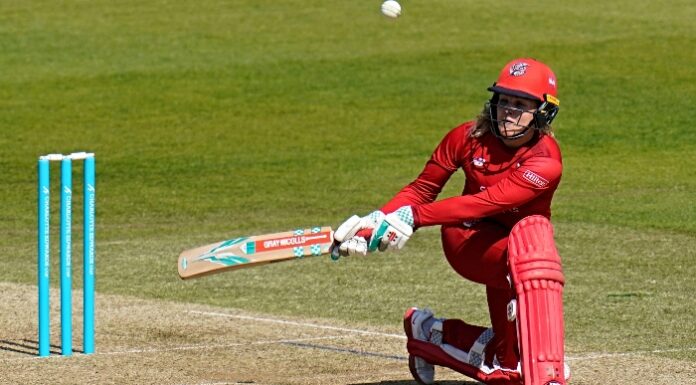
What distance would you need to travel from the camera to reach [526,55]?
24.2 metres

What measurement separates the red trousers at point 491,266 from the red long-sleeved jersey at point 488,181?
0.12 metres

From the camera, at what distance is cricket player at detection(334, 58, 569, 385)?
7.06 meters

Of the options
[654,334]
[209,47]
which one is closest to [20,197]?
[654,334]

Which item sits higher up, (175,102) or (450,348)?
(175,102)

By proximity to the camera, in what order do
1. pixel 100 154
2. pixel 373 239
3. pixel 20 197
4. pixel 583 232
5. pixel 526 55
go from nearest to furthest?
pixel 373 239, pixel 583 232, pixel 20 197, pixel 100 154, pixel 526 55

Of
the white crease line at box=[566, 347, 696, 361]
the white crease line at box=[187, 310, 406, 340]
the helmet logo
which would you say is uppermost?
the helmet logo

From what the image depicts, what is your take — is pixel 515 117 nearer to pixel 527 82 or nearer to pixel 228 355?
pixel 527 82

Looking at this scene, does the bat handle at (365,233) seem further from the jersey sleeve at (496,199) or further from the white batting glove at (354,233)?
the jersey sleeve at (496,199)

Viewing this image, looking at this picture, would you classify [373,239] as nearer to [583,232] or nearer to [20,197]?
[583,232]

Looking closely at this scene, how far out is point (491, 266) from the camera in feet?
24.4

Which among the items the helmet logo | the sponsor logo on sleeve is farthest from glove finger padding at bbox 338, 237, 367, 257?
the helmet logo

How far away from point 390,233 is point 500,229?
0.60 metres

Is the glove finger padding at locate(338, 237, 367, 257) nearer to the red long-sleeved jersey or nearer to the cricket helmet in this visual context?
the red long-sleeved jersey

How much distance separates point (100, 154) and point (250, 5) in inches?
409
